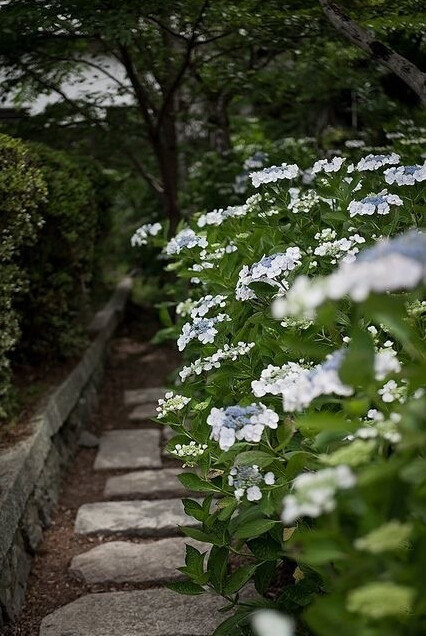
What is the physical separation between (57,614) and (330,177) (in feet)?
6.07

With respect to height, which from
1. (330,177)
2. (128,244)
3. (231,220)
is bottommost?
(128,244)

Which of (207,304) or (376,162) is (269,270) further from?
(376,162)

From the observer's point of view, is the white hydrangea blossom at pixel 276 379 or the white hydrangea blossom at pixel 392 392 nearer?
the white hydrangea blossom at pixel 392 392

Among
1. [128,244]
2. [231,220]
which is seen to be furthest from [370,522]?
[128,244]

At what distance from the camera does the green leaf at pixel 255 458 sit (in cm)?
189

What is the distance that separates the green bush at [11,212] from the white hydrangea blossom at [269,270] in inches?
50.3

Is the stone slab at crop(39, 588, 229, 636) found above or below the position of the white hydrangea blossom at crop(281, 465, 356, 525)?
below

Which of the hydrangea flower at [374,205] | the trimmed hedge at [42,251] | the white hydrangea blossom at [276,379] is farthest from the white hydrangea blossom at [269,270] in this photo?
the trimmed hedge at [42,251]

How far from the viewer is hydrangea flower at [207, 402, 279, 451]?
1.68 meters

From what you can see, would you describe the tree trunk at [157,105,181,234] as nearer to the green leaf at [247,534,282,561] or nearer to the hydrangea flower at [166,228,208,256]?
the hydrangea flower at [166,228,208,256]

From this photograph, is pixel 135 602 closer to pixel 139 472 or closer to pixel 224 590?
pixel 224 590

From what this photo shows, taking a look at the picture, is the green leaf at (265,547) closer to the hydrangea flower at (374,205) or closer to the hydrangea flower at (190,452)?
the hydrangea flower at (190,452)

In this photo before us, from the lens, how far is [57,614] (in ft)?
9.41

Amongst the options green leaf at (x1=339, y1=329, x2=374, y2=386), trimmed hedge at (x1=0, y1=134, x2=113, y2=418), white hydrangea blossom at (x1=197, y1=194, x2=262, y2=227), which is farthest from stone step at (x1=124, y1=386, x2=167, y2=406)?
green leaf at (x1=339, y1=329, x2=374, y2=386)
